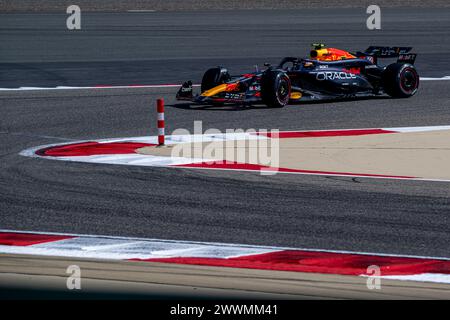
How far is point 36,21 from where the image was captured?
147 ft

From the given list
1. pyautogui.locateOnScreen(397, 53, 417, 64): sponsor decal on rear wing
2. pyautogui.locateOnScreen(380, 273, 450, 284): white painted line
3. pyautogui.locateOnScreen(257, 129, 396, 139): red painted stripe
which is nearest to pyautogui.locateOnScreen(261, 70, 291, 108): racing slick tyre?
pyautogui.locateOnScreen(257, 129, 396, 139): red painted stripe

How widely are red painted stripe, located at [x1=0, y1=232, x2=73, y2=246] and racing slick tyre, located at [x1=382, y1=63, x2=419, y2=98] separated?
1281cm

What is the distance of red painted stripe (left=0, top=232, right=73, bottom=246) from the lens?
9.55 meters

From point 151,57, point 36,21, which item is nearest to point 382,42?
point 151,57

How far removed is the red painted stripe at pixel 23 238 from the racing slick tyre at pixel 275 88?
33.1 feet

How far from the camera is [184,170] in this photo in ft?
44.1

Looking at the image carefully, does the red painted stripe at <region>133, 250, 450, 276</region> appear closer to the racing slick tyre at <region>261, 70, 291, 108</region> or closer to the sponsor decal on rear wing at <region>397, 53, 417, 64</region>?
the racing slick tyre at <region>261, 70, 291, 108</region>

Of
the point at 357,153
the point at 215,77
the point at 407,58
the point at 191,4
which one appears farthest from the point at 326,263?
the point at 191,4

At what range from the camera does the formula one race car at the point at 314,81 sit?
1973 centimetres

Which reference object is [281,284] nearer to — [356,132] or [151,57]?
[356,132]

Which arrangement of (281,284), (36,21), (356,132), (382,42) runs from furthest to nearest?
1. (36,21)
2. (382,42)
3. (356,132)
4. (281,284)

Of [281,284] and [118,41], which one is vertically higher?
[118,41]

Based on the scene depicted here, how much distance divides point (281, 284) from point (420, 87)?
16.5 m

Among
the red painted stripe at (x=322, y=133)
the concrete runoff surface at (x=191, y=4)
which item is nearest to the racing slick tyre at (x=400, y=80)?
the red painted stripe at (x=322, y=133)
